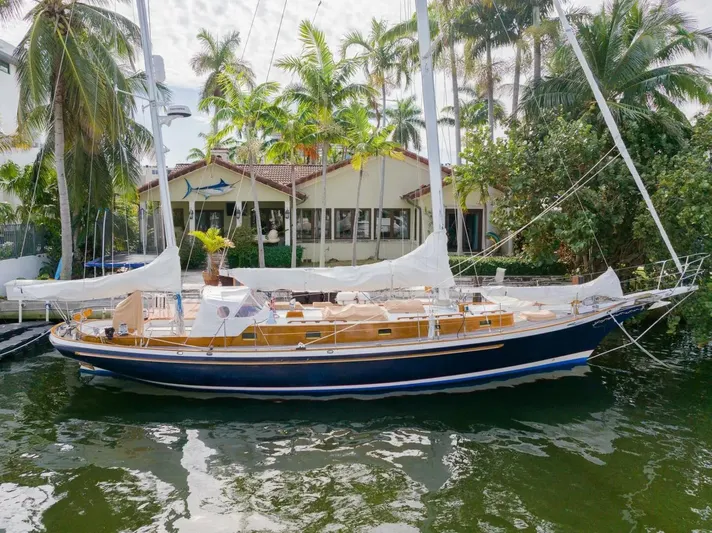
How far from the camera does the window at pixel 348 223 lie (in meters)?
29.4

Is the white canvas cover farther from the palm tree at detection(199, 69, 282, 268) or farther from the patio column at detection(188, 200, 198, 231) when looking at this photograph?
the patio column at detection(188, 200, 198, 231)

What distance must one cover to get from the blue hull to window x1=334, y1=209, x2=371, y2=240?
1673 cm

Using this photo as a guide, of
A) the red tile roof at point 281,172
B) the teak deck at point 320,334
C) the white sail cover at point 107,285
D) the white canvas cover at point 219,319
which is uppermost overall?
the red tile roof at point 281,172

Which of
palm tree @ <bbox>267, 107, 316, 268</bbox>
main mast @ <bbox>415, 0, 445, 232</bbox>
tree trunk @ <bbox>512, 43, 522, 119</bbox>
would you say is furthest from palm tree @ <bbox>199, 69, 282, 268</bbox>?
tree trunk @ <bbox>512, 43, 522, 119</bbox>

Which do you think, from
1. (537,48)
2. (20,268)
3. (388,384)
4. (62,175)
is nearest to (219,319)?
(388,384)

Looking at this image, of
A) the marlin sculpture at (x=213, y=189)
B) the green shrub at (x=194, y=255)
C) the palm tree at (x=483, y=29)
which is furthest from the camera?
the palm tree at (x=483, y=29)

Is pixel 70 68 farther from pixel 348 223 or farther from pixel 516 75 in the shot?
pixel 516 75

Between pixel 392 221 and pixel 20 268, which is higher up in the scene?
pixel 392 221

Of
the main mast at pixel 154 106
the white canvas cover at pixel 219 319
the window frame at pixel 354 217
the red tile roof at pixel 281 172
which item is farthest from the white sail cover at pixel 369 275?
the window frame at pixel 354 217

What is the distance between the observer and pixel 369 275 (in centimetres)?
1306

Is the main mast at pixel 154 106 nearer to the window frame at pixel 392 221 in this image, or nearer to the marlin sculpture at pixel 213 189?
the marlin sculpture at pixel 213 189

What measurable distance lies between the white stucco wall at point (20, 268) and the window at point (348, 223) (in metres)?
13.9

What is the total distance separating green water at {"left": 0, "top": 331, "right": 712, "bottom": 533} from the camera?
8266 millimetres

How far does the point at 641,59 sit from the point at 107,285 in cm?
2025
